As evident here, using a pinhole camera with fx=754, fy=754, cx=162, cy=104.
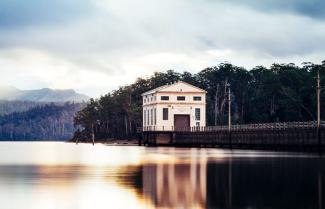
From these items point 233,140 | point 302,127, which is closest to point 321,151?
point 302,127

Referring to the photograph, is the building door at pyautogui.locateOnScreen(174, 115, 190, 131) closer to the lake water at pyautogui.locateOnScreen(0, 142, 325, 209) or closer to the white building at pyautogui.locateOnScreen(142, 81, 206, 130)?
the white building at pyautogui.locateOnScreen(142, 81, 206, 130)

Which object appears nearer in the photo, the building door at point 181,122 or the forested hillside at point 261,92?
the building door at point 181,122

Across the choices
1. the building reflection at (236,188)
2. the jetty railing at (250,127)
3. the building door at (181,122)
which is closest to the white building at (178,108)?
the building door at (181,122)

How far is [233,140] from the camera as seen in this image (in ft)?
378

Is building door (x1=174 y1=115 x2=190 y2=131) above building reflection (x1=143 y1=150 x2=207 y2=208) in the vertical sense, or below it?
above

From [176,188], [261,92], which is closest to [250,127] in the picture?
[261,92]

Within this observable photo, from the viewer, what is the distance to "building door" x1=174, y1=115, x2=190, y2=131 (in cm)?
14462

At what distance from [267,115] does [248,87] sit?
98.4 ft

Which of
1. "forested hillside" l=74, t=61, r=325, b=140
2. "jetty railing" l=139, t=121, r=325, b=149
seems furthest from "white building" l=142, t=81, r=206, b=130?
"forested hillside" l=74, t=61, r=325, b=140

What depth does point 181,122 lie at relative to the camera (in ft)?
476

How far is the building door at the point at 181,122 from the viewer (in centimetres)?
14462

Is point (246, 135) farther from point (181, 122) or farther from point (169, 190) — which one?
point (169, 190)

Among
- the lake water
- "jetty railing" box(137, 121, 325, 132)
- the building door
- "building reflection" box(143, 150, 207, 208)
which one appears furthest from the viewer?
the building door

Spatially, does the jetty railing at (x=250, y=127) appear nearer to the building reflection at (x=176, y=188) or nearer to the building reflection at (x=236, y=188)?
the building reflection at (x=236, y=188)
